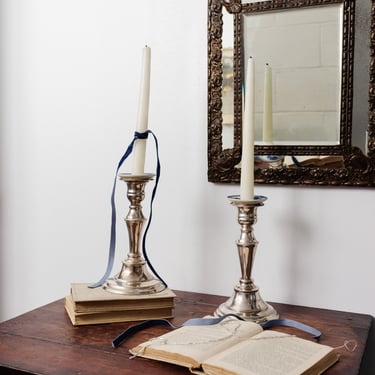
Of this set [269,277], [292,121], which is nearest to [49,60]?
[292,121]

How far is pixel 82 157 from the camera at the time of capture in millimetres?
1594

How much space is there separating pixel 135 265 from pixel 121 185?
1.10 feet

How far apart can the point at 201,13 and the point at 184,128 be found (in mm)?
287

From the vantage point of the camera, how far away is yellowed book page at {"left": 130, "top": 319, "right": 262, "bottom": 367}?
0.94 m

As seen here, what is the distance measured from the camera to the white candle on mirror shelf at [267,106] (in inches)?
52.1

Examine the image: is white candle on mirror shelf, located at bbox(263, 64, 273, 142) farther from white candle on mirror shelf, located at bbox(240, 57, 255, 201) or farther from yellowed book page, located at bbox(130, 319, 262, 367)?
yellowed book page, located at bbox(130, 319, 262, 367)

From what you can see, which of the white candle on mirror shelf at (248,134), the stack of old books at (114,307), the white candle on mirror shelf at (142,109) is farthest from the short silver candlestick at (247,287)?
the white candle on mirror shelf at (142,109)

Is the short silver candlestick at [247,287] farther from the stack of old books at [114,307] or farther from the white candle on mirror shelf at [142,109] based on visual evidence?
the white candle on mirror shelf at [142,109]

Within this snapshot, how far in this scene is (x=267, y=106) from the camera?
133 cm

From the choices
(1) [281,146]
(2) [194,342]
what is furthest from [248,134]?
(2) [194,342]

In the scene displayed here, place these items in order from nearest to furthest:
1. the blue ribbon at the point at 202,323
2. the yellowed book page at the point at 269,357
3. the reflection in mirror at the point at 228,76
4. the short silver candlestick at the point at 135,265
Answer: the yellowed book page at the point at 269,357
the blue ribbon at the point at 202,323
the short silver candlestick at the point at 135,265
the reflection in mirror at the point at 228,76

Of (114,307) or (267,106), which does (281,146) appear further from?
(114,307)

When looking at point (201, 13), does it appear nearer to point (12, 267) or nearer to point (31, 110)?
point (31, 110)

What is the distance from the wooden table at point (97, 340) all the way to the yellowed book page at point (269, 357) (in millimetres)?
49
